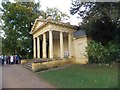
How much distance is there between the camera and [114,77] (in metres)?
14.8

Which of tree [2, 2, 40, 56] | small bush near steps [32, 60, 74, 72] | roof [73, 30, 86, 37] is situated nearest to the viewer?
small bush near steps [32, 60, 74, 72]

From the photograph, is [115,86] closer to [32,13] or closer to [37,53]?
[37,53]

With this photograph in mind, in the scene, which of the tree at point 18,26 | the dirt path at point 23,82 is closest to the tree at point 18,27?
the tree at point 18,26

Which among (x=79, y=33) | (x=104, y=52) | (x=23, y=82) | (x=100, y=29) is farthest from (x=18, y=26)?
(x=23, y=82)

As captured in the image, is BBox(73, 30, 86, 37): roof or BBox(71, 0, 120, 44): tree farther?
BBox(73, 30, 86, 37): roof

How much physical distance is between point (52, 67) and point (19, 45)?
1603cm

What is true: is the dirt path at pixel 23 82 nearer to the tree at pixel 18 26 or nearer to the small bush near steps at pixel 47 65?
the small bush near steps at pixel 47 65

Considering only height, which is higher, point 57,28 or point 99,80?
point 57,28

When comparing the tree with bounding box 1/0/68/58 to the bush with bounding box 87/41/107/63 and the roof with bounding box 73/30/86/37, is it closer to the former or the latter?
the roof with bounding box 73/30/86/37

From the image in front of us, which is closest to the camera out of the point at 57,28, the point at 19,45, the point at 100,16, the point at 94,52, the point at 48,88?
the point at 48,88

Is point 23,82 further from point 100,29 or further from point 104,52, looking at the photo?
point 100,29

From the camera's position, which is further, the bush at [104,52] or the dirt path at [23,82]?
the bush at [104,52]

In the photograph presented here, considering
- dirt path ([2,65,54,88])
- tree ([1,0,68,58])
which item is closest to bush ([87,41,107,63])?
dirt path ([2,65,54,88])

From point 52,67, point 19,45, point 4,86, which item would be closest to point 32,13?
point 19,45
